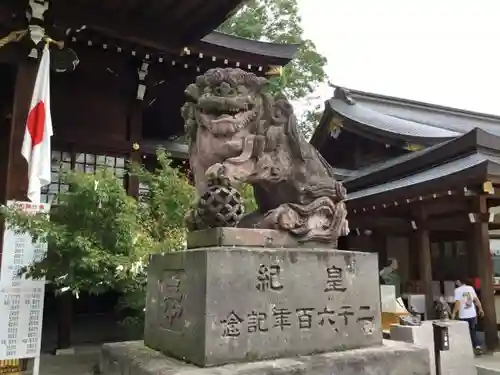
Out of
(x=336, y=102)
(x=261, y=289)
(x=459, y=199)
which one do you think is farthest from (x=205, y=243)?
(x=336, y=102)

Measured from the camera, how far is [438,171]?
8.65 meters

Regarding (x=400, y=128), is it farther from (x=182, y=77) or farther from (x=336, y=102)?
(x=182, y=77)

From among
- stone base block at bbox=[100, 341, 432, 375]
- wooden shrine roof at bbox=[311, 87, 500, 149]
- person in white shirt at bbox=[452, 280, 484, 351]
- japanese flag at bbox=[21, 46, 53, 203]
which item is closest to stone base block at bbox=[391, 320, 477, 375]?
person in white shirt at bbox=[452, 280, 484, 351]

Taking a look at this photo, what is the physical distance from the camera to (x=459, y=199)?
8.52 meters

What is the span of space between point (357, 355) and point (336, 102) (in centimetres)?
1277

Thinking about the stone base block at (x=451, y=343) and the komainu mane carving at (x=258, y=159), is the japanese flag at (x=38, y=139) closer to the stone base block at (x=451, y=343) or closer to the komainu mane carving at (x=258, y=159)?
the komainu mane carving at (x=258, y=159)

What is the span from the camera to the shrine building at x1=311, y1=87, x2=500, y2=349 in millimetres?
7854

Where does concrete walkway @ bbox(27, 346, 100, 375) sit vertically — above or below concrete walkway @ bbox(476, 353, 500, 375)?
above

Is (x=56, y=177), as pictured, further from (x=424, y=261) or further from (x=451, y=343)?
(x=424, y=261)

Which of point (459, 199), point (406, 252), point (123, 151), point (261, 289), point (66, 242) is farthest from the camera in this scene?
point (406, 252)

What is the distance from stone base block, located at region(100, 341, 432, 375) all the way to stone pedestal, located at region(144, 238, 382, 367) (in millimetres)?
74

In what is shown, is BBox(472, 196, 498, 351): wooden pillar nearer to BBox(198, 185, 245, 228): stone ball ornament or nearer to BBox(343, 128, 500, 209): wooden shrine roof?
BBox(343, 128, 500, 209): wooden shrine roof

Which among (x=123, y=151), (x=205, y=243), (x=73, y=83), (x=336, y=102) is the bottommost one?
(x=205, y=243)

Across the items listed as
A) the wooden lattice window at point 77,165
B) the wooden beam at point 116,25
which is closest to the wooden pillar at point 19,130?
the wooden beam at point 116,25
